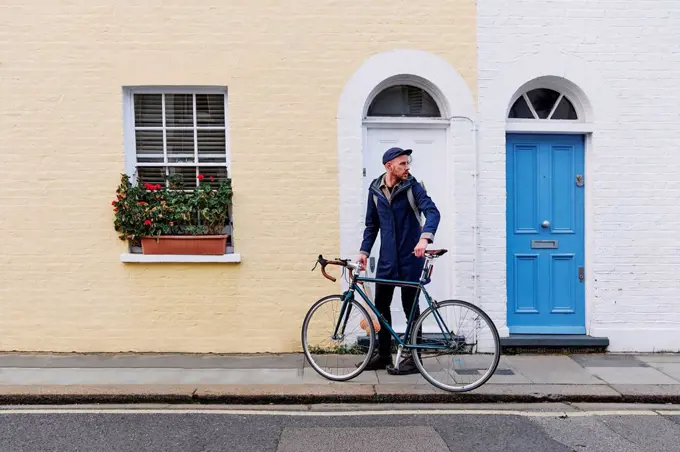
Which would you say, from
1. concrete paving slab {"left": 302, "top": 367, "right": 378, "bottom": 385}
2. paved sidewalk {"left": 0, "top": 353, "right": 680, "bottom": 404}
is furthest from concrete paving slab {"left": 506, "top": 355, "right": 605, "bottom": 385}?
concrete paving slab {"left": 302, "top": 367, "right": 378, "bottom": 385}

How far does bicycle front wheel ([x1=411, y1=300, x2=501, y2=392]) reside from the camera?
16.4 ft

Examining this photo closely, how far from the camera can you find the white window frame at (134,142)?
6.30 m

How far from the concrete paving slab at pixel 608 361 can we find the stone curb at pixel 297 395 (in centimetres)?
86

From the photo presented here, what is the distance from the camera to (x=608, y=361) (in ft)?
20.1

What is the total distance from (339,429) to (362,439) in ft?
0.85

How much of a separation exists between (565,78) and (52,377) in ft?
20.6

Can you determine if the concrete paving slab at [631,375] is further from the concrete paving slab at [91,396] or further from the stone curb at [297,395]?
the concrete paving slab at [91,396]

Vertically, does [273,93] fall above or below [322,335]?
above

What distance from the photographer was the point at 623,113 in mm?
6445

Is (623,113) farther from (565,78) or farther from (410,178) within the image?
(410,178)

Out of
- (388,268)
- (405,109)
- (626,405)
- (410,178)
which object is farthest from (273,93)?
(626,405)

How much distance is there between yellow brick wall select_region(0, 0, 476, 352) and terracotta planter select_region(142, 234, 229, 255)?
0.61ft

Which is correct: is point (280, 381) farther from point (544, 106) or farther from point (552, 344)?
point (544, 106)

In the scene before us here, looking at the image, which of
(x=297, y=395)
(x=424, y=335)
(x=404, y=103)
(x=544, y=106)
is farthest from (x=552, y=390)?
(x=404, y=103)
